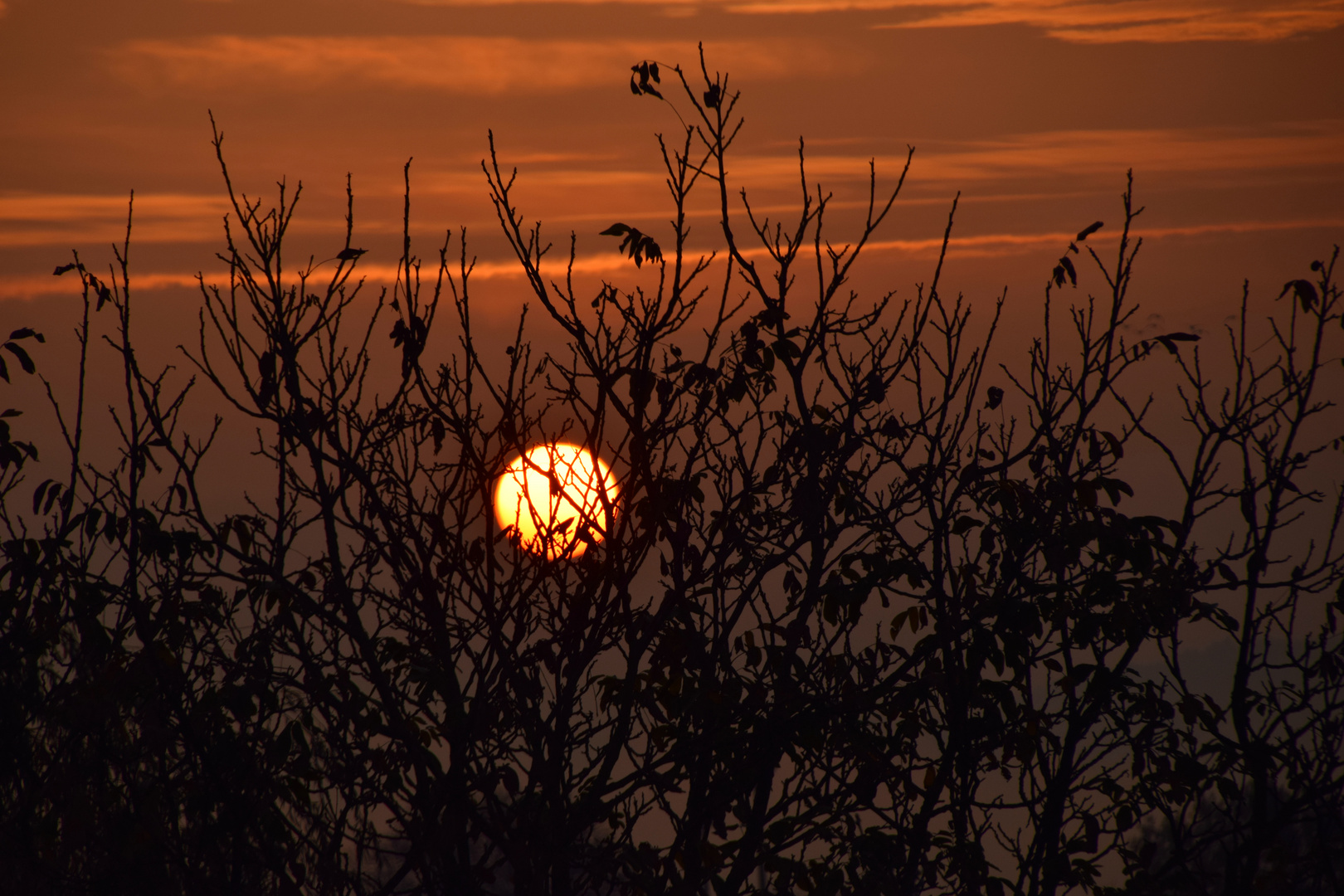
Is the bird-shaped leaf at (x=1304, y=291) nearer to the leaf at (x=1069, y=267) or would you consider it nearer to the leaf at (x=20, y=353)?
the leaf at (x=1069, y=267)

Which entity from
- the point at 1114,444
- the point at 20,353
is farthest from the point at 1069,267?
the point at 20,353

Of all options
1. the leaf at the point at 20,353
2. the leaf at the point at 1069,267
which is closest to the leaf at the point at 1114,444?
the leaf at the point at 1069,267

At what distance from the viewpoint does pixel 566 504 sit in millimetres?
5164

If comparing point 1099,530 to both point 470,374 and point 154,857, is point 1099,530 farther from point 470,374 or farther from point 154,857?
point 154,857

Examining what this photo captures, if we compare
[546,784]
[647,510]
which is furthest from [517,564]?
[546,784]

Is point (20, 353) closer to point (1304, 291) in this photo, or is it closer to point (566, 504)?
point (566, 504)

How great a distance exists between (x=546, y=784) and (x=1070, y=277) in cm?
394

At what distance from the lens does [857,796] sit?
4.89 metres

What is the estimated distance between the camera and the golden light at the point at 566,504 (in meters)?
4.67

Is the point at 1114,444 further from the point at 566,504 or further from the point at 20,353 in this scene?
the point at 20,353

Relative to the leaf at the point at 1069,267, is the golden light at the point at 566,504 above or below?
below

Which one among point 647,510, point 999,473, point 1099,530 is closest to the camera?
point 1099,530

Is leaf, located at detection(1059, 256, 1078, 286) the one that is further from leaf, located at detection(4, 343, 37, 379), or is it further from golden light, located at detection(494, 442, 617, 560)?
leaf, located at detection(4, 343, 37, 379)

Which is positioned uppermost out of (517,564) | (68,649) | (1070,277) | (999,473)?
(68,649)
